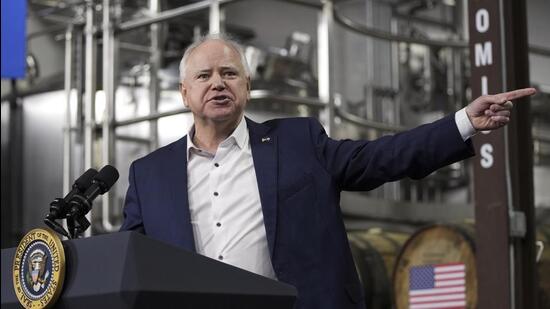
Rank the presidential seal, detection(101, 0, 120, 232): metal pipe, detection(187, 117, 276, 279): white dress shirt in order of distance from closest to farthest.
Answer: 1. the presidential seal
2. detection(187, 117, 276, 279): white dress shirt
3. detection(101, 0, 120, 232): metal pipe

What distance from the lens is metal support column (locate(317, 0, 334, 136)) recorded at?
7.22m

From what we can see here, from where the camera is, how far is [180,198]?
10.8 feet

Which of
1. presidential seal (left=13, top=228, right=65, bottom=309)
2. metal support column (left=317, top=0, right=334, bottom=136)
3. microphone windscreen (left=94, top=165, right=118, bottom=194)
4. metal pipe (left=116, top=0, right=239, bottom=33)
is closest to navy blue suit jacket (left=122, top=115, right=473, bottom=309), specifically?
microphone windscreen (left=94, top=165, right=118, bottom=194)

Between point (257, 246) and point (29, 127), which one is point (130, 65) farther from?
point (257, 246)

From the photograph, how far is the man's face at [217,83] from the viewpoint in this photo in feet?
10.8

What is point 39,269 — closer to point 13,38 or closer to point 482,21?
point 482,21

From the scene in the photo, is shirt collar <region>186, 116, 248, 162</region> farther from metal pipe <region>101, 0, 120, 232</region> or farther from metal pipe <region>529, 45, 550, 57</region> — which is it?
metal pipe <region>101, 0, 120, 232</region>

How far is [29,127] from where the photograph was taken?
10359 mm

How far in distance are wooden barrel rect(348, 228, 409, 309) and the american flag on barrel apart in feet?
2.17

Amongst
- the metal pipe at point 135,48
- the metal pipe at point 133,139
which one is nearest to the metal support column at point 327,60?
the metal pipe at point 133,139

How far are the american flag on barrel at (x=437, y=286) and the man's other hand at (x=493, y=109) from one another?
338 centimetres

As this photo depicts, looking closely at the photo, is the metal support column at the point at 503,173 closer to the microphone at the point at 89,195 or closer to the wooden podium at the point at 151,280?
the microphone at the point at 89,195

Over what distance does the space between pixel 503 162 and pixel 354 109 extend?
270 inches

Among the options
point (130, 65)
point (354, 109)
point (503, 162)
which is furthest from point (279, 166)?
point (354, 109)
